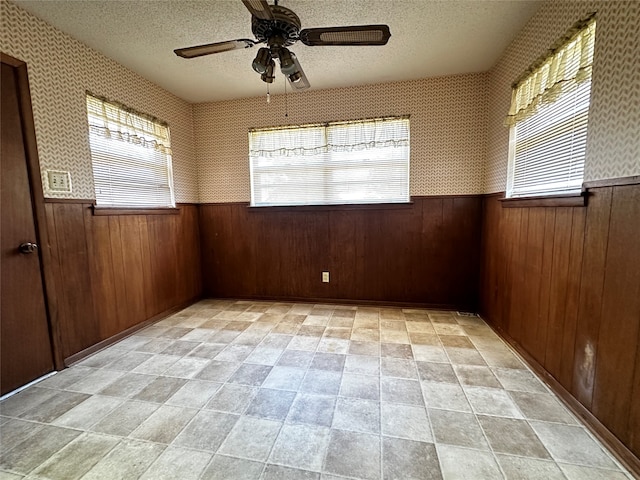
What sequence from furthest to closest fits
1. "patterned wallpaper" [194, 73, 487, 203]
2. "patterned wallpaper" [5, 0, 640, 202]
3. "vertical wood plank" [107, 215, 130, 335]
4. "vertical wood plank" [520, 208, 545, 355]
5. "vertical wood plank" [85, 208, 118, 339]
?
"patterned wallpaper" [194, 73, 487, 203] < "vertical wood plank" [107, 215, 130, 335] < "vertical wood plank" [85, 208, 118, 339] < "vertical wood plank" [520, 208, 545, 355] < "patterned wallpaper" [5, 0, 640, 202]

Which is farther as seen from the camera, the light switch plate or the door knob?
the light switch plate

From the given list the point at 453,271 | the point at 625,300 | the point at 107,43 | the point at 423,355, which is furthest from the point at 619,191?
the point at 107,43

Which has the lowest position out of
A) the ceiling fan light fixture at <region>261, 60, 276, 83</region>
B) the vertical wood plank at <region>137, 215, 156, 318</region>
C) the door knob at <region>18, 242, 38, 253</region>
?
the vertical wood plank at <region>137, 215, 156, 318</region>

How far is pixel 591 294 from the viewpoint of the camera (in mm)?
1453

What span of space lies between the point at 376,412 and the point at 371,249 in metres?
1.90

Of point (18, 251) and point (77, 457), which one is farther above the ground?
point (18, 251)

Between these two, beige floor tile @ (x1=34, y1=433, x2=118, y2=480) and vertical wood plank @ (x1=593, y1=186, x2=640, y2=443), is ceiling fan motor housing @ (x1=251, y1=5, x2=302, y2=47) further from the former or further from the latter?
beige floor tile @ (x1=34, y1=433, x2=118, y2=480)

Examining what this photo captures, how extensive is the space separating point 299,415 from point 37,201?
2227 millimetres

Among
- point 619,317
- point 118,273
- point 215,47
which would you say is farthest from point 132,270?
point 619,317

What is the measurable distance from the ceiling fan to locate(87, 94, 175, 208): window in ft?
3.92

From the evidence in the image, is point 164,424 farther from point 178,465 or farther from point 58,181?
point 58,181

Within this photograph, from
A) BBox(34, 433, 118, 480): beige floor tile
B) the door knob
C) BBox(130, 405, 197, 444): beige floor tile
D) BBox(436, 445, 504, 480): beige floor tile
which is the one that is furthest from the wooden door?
BBox(436, 445, 504, 480): beige floor tile

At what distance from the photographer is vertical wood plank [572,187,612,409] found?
4.55ft

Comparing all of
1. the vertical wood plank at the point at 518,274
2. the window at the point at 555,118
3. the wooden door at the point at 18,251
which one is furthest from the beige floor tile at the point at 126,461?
the window at the point at 555,118
